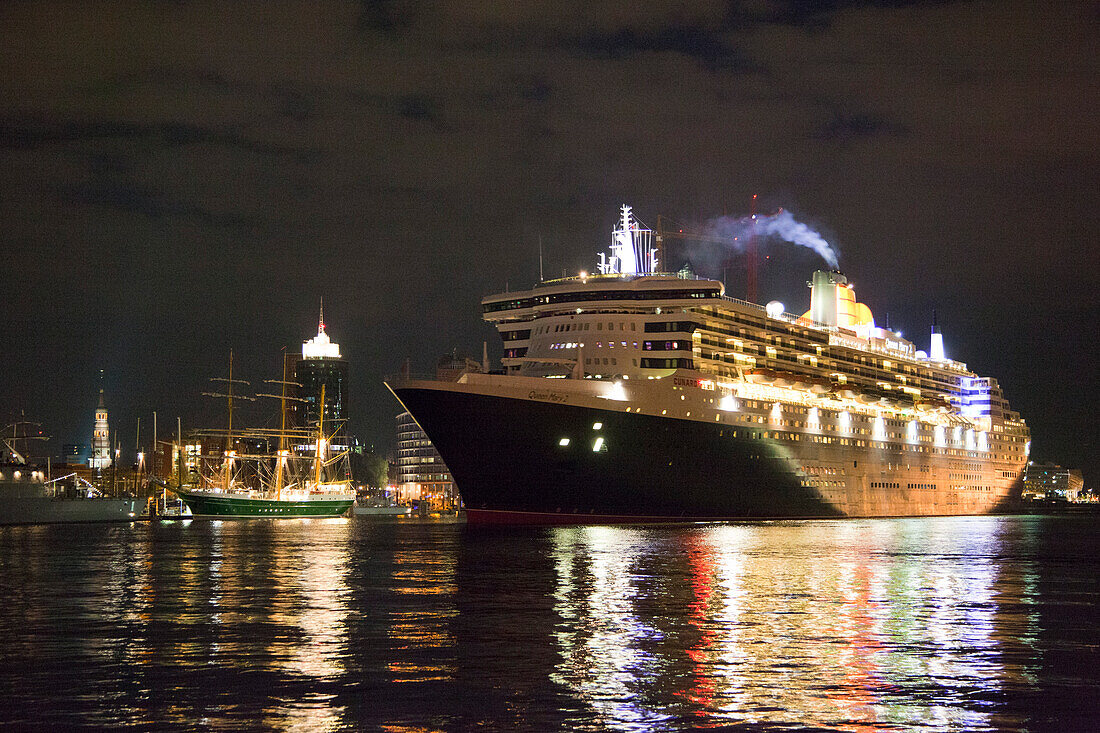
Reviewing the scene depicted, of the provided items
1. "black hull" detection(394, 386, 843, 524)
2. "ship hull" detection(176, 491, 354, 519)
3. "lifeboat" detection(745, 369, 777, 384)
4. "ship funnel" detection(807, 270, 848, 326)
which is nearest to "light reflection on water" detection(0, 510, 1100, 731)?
"black hull" detection(394, 386, 843, 524)

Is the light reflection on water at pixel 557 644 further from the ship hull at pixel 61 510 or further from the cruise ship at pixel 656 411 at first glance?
the ship hull at pixel 61 510

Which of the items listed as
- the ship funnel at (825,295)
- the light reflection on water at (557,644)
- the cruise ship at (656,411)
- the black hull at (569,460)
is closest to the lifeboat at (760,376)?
the cruise ship at (656,411)

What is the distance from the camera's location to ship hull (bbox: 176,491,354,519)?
12888 centimetres

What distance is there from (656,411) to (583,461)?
232 inches

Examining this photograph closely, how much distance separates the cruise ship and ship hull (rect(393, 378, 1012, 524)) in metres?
0.09

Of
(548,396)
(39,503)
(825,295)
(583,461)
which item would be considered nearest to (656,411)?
(583,461)

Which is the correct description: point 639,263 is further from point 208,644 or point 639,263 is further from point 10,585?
point 208,644

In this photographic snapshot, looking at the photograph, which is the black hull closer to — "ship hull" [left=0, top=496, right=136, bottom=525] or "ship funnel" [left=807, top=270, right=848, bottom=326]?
"ship funnel" [left=807, top=270, right=848, bottom=326]

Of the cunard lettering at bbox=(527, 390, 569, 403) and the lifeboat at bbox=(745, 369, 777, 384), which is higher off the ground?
the lifeboat at bbox=(745, 369, 777, 384)

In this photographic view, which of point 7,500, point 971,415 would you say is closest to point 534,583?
point 7,500

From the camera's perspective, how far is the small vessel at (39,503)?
10838 cm

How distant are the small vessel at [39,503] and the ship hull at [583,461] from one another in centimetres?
5849

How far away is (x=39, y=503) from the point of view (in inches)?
4441

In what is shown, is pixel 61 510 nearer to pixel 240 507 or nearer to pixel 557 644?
pixel 240 507
